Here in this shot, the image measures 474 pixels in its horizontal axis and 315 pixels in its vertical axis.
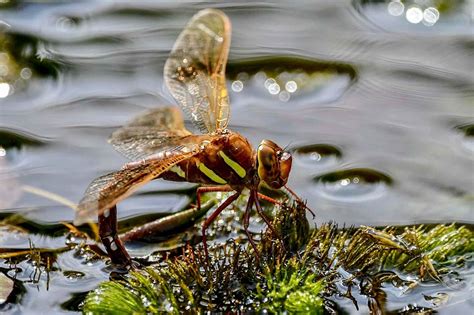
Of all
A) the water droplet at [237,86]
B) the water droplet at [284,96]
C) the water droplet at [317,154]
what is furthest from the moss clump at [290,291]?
the water droplet at [237,86]

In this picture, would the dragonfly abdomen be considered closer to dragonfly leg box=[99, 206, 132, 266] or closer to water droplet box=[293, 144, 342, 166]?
dragonfly leg box=[99, 206, 132, 266]

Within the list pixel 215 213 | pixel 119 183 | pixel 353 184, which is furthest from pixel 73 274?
pixel 353 184

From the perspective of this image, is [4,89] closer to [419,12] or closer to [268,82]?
[268,82]

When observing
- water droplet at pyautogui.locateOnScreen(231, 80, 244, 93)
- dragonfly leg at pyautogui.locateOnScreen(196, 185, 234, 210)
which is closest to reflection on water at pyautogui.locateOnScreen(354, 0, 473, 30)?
water droplet at pyautogui.locateOnScreen(231, 80, 244, 93)

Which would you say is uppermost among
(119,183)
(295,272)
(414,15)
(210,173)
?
(414,15)

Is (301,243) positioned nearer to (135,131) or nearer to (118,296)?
(118,296)

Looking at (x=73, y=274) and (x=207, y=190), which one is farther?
(x=207, y=190)
